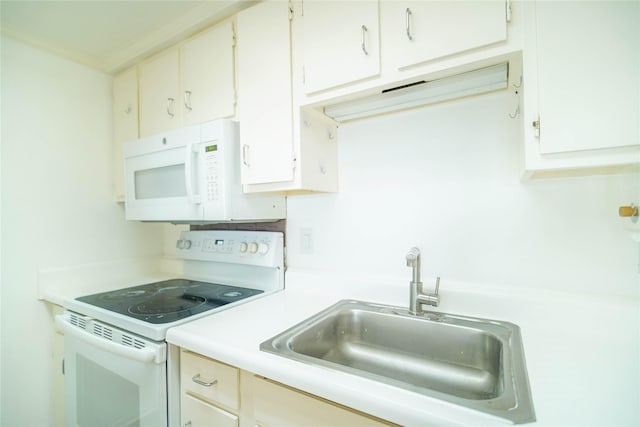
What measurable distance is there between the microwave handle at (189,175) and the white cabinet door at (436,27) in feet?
3.03

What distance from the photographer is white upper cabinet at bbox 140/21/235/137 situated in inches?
55.0

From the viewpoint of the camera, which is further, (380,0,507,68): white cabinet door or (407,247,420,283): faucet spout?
(407,247,420,283): faucet spout

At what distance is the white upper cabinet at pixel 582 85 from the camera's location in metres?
0.71

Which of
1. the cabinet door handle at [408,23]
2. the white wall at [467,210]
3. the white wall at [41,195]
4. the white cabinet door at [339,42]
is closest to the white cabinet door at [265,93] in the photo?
the white cabinet door at [339,42]

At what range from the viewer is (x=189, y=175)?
4.42ft

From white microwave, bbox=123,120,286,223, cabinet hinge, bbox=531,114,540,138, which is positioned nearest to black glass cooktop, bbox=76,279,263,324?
white microwave, bbox=123,120,286,223

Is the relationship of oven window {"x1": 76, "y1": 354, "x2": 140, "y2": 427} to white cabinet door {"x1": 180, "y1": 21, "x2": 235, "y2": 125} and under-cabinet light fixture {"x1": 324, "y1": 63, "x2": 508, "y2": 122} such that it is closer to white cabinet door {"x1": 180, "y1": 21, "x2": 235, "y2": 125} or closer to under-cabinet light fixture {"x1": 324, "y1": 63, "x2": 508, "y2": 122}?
white cabinet door {"x1": 180, "y1": 21, "x2": 235, "y2": 125}

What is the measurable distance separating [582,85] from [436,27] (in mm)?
421

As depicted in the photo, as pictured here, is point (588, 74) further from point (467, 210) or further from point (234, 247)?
point (234, 247)

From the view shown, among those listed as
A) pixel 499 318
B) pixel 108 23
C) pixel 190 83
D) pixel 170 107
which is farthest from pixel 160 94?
pixel 499 318

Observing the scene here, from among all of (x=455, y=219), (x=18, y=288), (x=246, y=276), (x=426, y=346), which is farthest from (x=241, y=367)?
(x=18, y=288)

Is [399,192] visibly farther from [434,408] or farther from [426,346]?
[434,408]

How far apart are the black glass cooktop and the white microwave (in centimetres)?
37

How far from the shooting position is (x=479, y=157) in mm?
1129
